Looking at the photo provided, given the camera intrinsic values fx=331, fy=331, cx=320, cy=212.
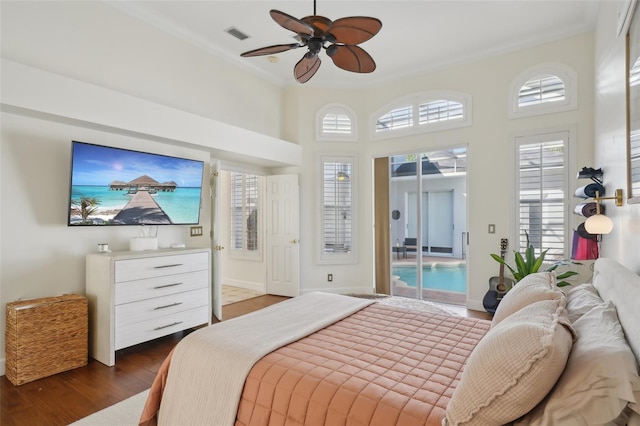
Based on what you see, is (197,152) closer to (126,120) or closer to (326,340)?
(126,120)

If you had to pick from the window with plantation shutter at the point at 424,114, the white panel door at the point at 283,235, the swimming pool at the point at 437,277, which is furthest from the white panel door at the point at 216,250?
the swimming pool at the point at 437,277

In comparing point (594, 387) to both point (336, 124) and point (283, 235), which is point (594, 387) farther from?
point (336, 124)

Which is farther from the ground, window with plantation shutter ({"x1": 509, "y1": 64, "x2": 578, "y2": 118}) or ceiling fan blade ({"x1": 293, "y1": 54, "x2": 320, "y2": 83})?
window with plantation shutter ({"x1": 509, "y1": 64, "x2": 578, "y2": 118})

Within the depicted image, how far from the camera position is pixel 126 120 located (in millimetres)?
3330

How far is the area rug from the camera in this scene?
2.13 meters

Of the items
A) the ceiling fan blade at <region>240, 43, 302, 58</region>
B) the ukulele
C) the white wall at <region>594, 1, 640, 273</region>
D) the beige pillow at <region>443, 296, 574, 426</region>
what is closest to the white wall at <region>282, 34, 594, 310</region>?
the ukulele

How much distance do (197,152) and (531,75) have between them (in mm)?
4430

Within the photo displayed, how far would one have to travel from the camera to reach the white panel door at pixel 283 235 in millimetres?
5402

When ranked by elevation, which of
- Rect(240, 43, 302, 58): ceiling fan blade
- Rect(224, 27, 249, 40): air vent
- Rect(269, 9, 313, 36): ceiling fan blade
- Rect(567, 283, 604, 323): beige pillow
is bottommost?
Rect(567, 283, 604, 323): beige pillow

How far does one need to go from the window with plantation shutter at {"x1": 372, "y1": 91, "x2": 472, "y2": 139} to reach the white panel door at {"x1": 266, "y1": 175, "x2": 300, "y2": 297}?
1731 mm

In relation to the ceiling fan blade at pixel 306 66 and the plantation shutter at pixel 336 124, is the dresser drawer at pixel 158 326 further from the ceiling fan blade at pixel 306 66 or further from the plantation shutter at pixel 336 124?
the plantation shutter at pixel 336 124

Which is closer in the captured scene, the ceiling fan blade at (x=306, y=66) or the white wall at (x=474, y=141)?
the ceiling fan blade at (x=306, y=66)

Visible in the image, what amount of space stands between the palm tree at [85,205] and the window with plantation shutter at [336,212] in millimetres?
3283

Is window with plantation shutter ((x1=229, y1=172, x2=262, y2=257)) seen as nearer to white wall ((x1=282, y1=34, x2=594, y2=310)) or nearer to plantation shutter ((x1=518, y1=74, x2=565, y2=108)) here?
white wall ((x1=282, y1=34, x2=594, y2=310))
